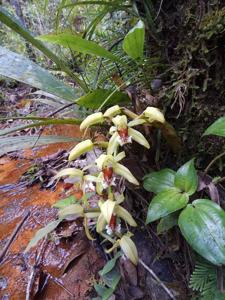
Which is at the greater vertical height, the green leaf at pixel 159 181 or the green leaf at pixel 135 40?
the green leaf at pixel 135 40

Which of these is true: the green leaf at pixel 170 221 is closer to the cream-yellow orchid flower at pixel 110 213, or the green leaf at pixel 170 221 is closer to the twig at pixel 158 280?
the cream-yellow orchid flower at pixel 110 213

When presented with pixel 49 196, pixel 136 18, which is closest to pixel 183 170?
pixel 136 18

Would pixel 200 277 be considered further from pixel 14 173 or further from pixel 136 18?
pixel 14 173

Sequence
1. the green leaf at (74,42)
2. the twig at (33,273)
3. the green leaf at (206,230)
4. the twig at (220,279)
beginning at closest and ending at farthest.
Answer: the green leaf at (206,230) → the twig at (220,279) → the green leaf at (74,42) → the twig at (33,273)

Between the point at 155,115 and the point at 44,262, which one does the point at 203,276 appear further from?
the point at 44,262

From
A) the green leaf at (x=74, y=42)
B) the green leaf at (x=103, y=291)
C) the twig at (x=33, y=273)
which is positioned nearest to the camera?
the green leaf at (x=74, y=42)

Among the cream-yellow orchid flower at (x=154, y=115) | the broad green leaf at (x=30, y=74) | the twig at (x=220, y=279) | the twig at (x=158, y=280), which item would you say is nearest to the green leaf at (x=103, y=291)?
the twig at (x=158, y=280)
